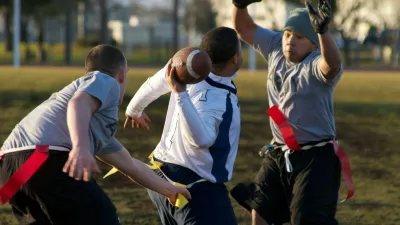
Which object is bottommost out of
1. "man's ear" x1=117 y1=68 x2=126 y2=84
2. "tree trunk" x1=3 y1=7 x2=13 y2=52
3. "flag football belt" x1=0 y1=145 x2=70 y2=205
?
"tree trunk" x1=3 y1=7 x2=13 y2=52

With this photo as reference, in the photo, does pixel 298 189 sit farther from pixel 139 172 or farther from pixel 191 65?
pixel 191 65

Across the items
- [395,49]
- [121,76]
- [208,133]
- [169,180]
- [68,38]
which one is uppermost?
[121,76]

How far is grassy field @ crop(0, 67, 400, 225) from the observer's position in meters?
8.48

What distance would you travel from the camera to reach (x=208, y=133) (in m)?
5.00

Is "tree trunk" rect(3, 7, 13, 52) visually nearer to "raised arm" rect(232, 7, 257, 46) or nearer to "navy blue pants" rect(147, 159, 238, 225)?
"raised arm" rect(232, 7, 257, 46)

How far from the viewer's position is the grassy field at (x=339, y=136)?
27.8ft

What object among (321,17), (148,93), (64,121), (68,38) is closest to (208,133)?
(148,93)

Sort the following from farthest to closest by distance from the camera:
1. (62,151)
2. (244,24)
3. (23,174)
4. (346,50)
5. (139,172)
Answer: (346,50)
(244,24)
(139,172)
(62,151)
(23,174)

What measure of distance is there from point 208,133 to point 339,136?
10.6 metres

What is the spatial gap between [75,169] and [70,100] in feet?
1.41

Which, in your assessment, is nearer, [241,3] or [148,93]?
[148,93]

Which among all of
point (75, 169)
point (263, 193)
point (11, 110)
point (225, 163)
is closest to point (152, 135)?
point (11, 110)

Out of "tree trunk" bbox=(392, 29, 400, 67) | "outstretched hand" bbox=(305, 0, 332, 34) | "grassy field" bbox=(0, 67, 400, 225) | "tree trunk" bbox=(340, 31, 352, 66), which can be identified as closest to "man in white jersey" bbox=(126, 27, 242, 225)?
"outstretched hand" bbox=(305, 0, 332, 34)

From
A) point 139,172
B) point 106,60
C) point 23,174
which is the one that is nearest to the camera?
point 23,174
